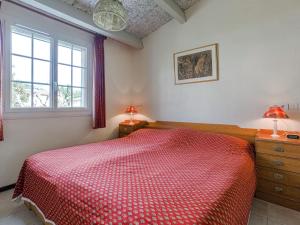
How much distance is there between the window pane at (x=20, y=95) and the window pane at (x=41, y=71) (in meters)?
0.17

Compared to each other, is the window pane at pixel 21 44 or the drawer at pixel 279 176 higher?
the window pane at pixel 21 44

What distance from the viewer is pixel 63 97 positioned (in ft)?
9.35

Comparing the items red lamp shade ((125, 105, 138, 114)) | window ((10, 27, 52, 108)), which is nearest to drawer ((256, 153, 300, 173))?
red lamp shade ((125, 105, 138, 114))

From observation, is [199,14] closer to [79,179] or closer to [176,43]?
[176,43]

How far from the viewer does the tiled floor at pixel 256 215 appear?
166cm

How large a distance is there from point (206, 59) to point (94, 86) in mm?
1963

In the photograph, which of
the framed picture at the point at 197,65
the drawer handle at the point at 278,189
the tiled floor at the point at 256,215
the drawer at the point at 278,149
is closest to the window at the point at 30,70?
the tiled floor at the point at 256,215

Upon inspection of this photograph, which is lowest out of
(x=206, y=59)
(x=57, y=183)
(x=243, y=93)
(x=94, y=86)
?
(x=57, y=183)

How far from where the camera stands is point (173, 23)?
327cm

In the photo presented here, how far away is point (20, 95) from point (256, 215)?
319 cm

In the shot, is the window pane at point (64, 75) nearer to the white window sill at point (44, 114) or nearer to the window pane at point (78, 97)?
the window pane at point (78, 97)

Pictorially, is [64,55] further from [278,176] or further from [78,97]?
[278,176]

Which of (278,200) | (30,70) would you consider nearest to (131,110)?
(30,70)

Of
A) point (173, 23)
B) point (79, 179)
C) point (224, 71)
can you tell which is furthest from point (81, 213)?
point (173, 23)
